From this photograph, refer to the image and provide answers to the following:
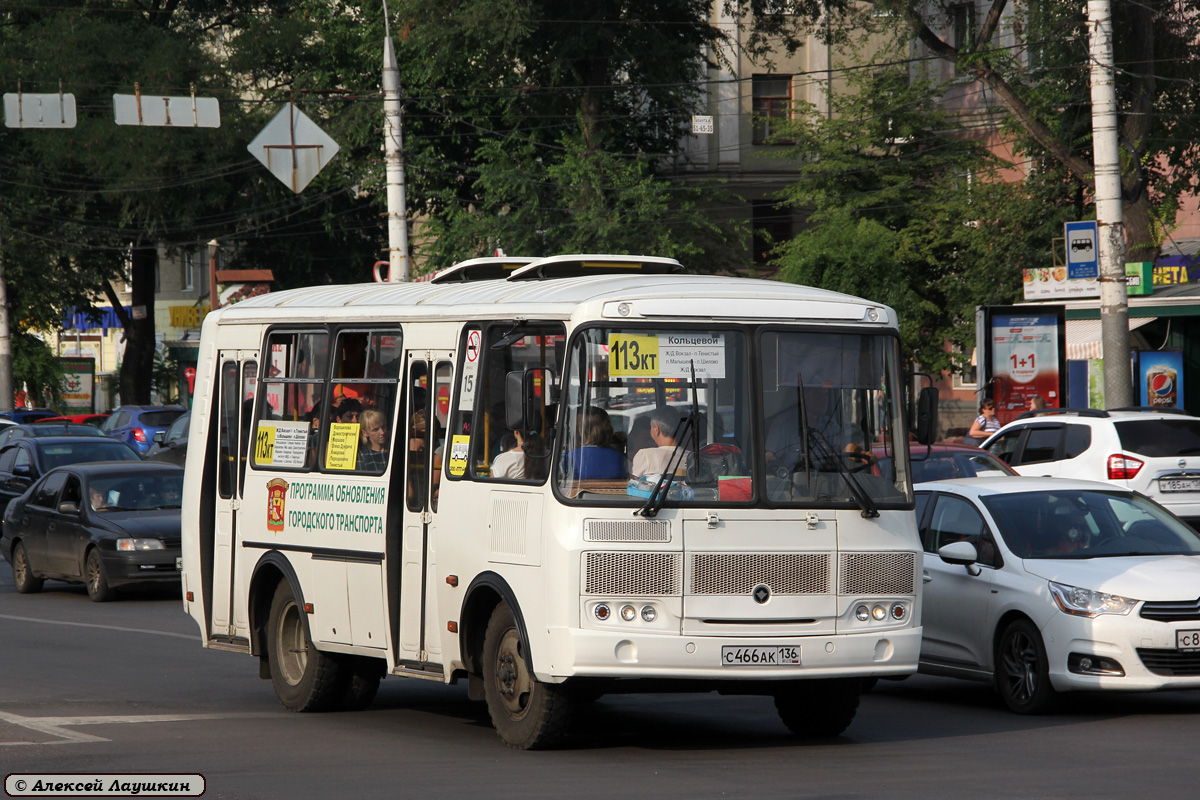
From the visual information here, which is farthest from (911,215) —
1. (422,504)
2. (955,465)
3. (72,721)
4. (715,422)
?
(715,422)

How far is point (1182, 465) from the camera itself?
62.1 ft

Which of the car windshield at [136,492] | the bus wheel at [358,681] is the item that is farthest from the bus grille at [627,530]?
the car windshield at [136,492]

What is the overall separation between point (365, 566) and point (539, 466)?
1826 mm

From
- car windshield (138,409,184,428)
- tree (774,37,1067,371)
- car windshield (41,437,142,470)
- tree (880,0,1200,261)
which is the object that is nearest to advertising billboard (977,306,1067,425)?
tree (880,0,1200,261)

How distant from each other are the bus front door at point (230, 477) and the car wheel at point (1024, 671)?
4.91m

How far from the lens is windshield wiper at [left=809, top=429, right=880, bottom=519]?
9102mm

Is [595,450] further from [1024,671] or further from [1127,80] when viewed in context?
[1127,80]

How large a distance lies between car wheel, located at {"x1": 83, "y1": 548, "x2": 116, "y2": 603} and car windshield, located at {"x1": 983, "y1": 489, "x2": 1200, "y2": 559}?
36.6 feet

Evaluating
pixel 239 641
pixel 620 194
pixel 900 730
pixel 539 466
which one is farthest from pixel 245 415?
pixel 620 194

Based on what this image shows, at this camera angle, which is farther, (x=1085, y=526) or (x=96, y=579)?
(x=96, y=579)

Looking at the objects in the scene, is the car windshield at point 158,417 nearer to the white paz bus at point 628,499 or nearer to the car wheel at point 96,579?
the car wheel at point 96,579

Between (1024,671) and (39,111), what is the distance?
18375 millimetres

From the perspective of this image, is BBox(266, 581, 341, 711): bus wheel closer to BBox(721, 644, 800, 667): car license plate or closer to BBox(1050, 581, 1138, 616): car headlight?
BBox(721, 644, 800, 667): car license plate

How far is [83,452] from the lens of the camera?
83.0 ft
